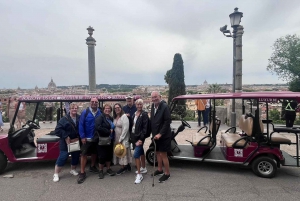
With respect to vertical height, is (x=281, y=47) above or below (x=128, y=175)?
above

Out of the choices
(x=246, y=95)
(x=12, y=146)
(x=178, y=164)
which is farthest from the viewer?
(x=178, y=164)

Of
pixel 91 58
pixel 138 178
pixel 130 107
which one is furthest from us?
pixel 91 58

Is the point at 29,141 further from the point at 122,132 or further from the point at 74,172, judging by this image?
the point at 122,132

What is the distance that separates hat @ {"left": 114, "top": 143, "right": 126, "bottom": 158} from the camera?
14.0ft

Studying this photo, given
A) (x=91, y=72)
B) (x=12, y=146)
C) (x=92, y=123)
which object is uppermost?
(x=91, y=72)

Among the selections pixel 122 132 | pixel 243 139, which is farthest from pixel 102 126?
pixel 243 139

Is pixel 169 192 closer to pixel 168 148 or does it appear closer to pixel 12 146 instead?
pixel 168 148

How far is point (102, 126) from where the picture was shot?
4246 mm

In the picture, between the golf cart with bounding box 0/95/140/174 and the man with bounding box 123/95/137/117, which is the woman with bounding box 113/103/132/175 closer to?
the man with bounding box 123/95/137/117

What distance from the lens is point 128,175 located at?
452cm

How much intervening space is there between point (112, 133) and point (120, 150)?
1.40 ft

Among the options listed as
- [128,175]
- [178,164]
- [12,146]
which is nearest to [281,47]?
[178,164]

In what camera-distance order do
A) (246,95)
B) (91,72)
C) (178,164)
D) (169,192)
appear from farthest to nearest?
1. (91,72)
2. (178,164)
3. (246,95)
4. (169,192)

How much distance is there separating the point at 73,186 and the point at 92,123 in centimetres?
127
